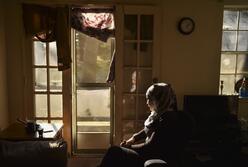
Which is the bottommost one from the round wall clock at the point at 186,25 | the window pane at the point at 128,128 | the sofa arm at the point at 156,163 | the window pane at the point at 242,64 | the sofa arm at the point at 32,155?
the window pane at the point at 128,128

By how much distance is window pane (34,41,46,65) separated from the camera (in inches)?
153

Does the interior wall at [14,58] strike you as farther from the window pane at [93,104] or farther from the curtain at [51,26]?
the window pane at [93,104]

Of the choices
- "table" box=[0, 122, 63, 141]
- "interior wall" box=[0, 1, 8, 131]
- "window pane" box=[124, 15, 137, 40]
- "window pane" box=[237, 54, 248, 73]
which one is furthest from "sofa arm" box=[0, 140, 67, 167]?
"window pane" box=[237, 54, 248, 73]

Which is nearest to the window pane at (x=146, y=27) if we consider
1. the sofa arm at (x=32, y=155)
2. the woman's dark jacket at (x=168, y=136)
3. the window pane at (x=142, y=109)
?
the window pane at (x=142, y=109)

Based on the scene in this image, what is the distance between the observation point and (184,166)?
11.7 ft

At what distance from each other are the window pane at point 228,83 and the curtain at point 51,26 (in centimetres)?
221

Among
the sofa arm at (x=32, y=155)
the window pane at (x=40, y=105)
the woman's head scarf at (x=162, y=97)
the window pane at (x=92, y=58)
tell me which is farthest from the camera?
the window pane at (x=92, y=58)

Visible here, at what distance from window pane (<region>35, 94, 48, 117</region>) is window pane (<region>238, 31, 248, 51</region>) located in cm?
281

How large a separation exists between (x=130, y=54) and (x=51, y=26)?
3.48ft

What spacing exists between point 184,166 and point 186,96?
0.87m

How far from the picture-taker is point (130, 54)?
3.87 m

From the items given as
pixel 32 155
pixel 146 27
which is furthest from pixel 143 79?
pixel 32 155

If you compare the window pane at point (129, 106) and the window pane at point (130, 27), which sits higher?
the window pane at point (130, 27)

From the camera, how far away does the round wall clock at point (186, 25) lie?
3840mm
